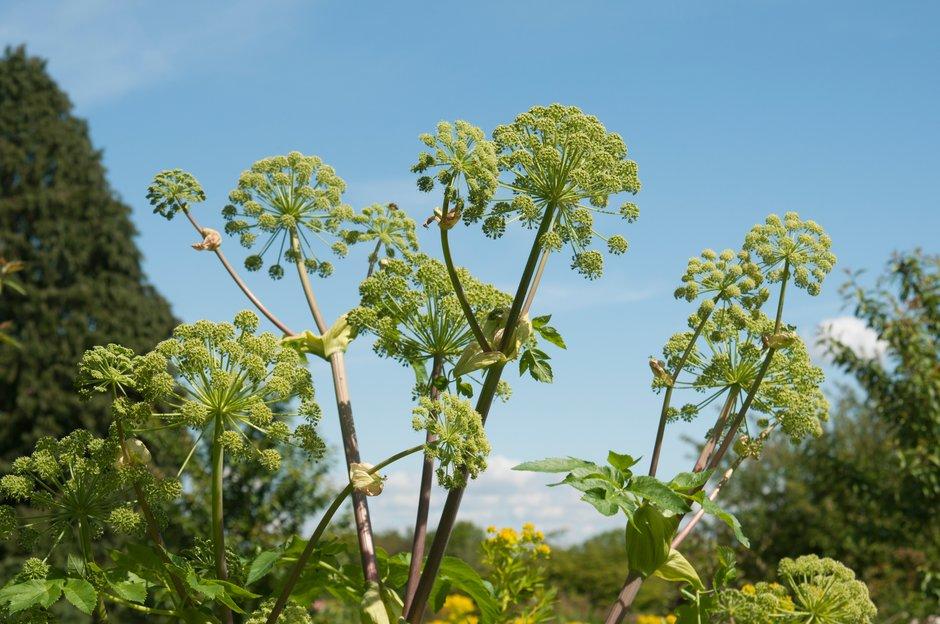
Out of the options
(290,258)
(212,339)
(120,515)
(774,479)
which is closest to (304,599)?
(120,515)

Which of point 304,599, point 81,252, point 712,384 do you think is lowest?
point 304,599

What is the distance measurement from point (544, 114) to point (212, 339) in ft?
3.11

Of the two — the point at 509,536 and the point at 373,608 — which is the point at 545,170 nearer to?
the point at 373,608

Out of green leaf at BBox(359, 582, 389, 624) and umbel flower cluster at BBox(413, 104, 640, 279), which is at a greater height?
umbel flower cluster at BBox(413, 104, 640, 279)

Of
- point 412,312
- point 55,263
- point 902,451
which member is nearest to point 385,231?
point 412,312

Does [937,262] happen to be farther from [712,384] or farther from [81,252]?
[81,252]

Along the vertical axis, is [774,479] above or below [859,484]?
above

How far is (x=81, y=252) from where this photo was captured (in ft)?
77.8

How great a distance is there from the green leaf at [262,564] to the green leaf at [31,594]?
0.41 m

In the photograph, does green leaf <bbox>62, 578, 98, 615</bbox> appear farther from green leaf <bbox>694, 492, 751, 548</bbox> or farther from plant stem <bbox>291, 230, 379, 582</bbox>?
green leaf <bbox>694, 492, 751, 548</bbox>

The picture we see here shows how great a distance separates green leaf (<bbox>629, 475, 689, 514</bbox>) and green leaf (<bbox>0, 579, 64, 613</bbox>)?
125 cm

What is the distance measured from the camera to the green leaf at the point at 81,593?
1935mm

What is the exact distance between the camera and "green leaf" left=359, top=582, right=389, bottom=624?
203 cm

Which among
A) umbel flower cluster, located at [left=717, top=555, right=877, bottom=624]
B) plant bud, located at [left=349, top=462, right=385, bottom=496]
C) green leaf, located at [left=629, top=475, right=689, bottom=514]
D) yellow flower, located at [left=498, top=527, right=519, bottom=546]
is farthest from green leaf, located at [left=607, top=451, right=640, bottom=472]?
yellow flower, located at [left=498, top=527, right=519, bottom=546]
